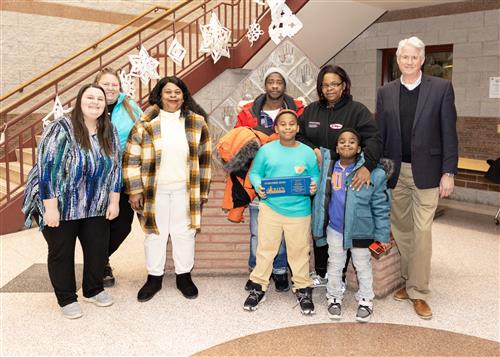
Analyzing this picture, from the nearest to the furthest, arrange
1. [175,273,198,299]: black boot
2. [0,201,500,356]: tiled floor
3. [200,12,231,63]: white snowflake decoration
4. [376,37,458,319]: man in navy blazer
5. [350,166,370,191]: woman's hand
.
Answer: [0,201,500,356]: tiled floor < [350,166,370,191]: woman's hand < [376,37,458,319]: man in navy blazer < [175,273,198,299]: black boot < [200,12,231,63]: white snowflake decoration

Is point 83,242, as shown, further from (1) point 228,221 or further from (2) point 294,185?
(2) point 294,185

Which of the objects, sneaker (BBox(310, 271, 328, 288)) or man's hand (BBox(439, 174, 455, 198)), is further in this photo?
sneaker (BBox(310, 271, 328, 288))

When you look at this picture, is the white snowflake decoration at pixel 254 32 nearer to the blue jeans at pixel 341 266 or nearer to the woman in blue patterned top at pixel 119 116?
the woman in blue patterned top at pixel 119 116

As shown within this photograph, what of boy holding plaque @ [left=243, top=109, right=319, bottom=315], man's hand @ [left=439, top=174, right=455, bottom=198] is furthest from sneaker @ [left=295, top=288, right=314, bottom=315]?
man's hand @ [left=439, top=174, right=455, bottom=198]

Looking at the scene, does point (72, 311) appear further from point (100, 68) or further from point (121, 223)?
point (100, 68)

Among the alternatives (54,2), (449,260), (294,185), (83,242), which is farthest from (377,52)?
(83,242)

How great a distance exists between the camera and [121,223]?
311 centimetres

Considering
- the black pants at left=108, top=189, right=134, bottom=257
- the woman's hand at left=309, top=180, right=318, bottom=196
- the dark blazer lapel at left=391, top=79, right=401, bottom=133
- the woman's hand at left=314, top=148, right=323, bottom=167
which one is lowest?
the black pants at left=108, top=189, right=134, bottom=257

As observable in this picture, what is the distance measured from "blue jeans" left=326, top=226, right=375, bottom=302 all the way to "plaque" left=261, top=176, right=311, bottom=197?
1.00 feet

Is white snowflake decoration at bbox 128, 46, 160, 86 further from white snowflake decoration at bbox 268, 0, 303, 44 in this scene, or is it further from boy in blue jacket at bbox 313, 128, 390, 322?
boy in blue jacket at bbox 313, 128, 390, 322

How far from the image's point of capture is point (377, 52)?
24.0ft

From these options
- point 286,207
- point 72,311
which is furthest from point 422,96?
point 72,311

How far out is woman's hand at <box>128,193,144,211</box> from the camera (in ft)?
9.30

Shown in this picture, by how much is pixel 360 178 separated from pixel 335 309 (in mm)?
796
